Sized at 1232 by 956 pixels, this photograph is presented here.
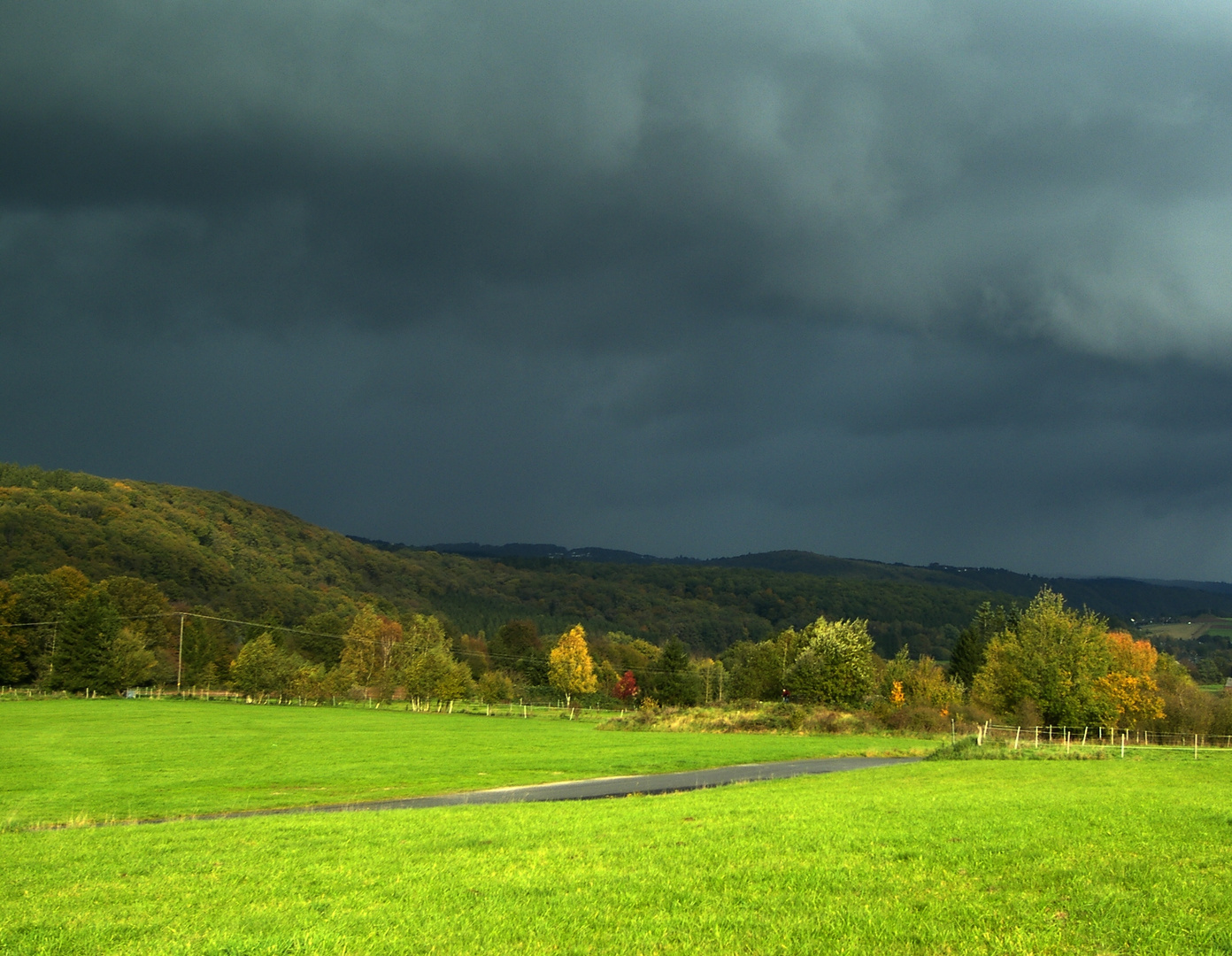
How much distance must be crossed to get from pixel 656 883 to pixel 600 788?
25.1 meters

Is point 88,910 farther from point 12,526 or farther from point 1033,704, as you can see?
point 12,526

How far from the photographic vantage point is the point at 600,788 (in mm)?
37531

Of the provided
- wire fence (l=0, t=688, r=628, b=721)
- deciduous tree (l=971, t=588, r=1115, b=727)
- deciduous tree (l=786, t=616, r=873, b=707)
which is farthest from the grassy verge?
wire fence (l=0, t=688, r=628, b=721)

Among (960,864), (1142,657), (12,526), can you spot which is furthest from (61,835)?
(12,526)

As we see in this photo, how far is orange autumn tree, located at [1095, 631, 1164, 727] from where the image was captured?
261 feet

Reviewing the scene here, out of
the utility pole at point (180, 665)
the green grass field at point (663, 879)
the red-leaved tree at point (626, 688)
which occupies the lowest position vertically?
the red-leaved tree at point (626, 688)

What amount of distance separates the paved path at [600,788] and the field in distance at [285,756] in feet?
4.82

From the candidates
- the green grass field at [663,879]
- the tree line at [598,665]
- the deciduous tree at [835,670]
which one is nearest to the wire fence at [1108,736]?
the tree line at [598,665]

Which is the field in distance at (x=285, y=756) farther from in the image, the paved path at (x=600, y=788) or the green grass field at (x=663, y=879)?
the green grass field at (x=663, y=879)

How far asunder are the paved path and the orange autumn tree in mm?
39143

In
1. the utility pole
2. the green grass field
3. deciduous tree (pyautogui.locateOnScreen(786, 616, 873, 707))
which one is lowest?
the utility pole

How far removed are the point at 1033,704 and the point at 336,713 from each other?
235 feet

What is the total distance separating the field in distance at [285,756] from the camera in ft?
103

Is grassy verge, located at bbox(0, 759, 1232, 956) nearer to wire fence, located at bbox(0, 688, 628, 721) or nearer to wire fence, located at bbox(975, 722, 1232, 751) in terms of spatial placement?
wire fence, located at bbox(975, 722, 1232, 751)
